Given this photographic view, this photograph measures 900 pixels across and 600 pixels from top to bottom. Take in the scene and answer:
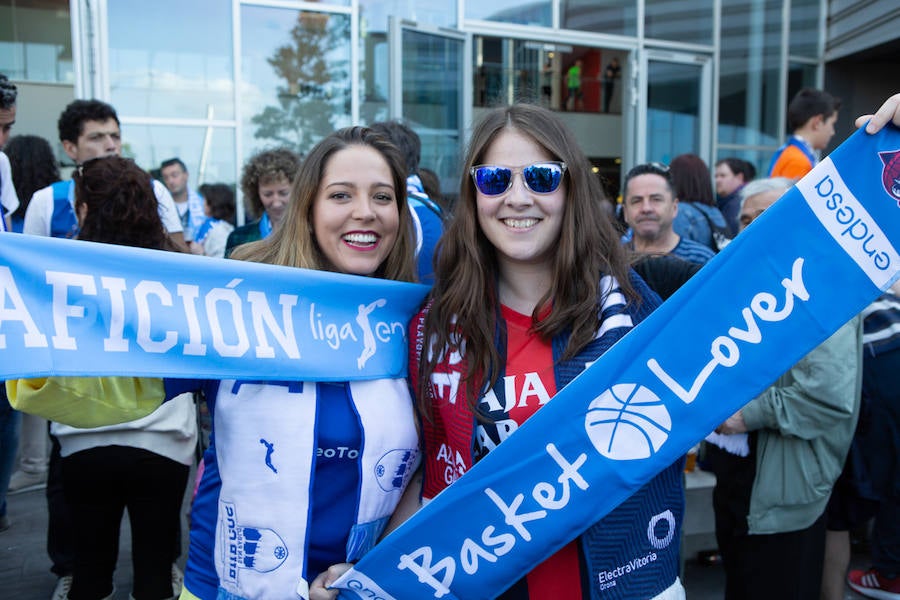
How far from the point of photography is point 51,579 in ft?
12.8

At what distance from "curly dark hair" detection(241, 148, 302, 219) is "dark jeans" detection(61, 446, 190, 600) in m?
2.14

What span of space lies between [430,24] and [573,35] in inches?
84.0

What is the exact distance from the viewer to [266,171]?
4.63 meters

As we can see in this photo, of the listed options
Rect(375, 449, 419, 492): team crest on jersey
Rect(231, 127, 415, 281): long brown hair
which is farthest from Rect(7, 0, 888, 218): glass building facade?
Rect(375, 449, 419, 492): team crest on jersey

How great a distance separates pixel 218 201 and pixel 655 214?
15.7ft

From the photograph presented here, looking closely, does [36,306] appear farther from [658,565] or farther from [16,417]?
[16,417]

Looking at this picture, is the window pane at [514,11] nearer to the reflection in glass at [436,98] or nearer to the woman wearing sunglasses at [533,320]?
the reflection in glass at [436,98]

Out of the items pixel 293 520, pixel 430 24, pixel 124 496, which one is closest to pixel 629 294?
pixel 293 520

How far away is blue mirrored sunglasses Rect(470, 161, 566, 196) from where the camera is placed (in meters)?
1.87

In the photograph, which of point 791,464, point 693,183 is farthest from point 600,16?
point 791,464

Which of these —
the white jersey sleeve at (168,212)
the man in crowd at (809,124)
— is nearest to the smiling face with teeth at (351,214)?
the white jersey sleeve at (168,212)

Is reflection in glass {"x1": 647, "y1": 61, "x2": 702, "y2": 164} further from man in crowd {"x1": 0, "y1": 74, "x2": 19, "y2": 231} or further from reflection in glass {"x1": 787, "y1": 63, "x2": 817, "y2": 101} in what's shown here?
man in crowd {"x1": 0, "y1": 74, "x2": 19, "y2": 231}

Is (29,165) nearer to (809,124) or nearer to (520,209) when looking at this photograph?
(520,209)

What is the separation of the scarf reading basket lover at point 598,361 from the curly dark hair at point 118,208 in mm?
1005
